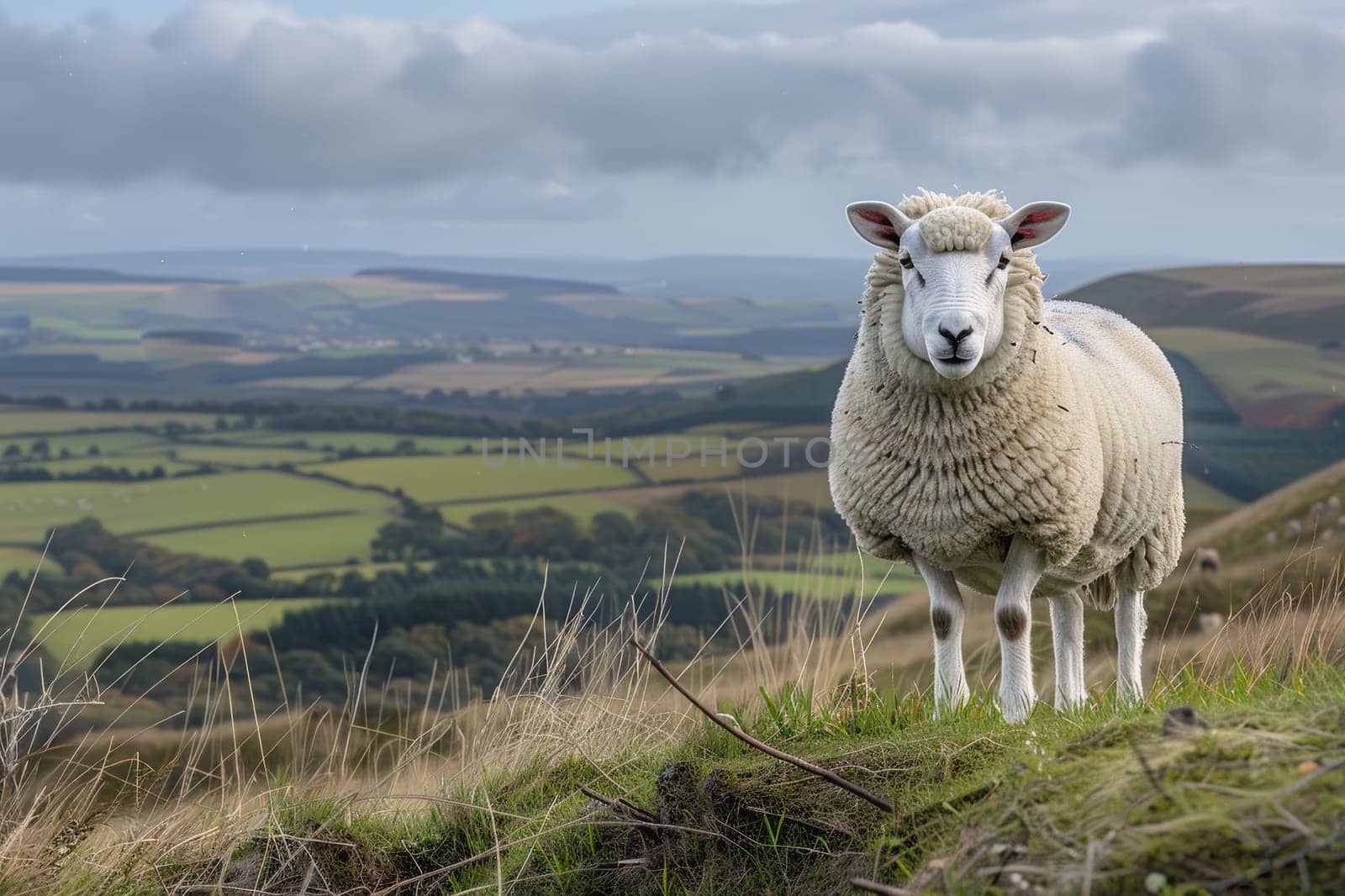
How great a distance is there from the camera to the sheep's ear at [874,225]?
6977mm

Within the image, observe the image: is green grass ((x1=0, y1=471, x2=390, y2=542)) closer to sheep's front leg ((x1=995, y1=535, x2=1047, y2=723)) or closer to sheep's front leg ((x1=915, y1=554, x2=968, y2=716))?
sheep's front leg ((x1=915, y1=554, x2=968, y2=716))

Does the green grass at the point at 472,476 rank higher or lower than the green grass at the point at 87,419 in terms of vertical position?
lower

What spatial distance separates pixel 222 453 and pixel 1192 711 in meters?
101

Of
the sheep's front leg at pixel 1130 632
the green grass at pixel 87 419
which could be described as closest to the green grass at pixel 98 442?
the green grass at pixel 87 419

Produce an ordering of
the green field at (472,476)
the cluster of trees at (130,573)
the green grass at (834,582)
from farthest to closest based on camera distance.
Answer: the green field at (472,476) < the cluster of trees at (130,573) < the green grass at (834,582)

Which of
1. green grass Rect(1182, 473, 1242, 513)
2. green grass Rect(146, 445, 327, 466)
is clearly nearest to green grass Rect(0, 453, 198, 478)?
green grass Rect(146, 445, 327, 466)

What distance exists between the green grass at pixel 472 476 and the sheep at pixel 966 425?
75.2 metres

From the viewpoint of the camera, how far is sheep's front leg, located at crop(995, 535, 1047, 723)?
694cm

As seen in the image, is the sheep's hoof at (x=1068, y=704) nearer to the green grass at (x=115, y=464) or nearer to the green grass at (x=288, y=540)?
the green grass at (x=288, y=540)

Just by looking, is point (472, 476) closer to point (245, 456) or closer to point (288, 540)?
point (288, 540)

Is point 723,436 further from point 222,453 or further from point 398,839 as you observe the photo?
point 398,839

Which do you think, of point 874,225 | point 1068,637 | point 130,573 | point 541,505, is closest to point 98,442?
point 541,505

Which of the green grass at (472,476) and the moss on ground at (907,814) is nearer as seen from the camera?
the moss on ground at (907,814)

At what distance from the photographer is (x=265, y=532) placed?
248ft
